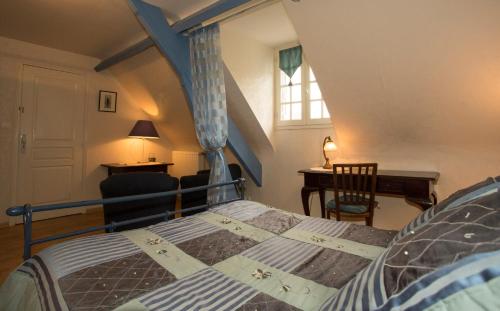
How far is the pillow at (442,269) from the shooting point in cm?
41

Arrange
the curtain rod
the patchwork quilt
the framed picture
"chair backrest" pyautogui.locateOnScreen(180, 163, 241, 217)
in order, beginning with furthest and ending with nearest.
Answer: the framed picture < "chair backrest" pyautogui.locateOnScreen(180, 163, 241, 217) < the curtain rod < the patchwork quilt

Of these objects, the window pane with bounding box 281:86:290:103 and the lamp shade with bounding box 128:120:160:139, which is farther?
the lamp shade with bounding box 128:120:160:139

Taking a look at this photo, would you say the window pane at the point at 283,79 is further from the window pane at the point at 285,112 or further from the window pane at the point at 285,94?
the window pane at the point at 285,112

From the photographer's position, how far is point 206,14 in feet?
7.51

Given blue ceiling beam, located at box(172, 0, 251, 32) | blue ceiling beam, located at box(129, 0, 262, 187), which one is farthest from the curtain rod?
blue ceiling beam, located at box(129, 0, 262, 187)

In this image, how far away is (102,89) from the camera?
4082 millimetres

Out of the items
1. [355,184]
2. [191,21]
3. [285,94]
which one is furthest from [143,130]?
[355,184]

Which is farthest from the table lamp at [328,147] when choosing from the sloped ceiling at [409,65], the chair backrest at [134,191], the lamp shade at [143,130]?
the lamp shade at [143,130]

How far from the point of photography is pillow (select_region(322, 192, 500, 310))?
407mm

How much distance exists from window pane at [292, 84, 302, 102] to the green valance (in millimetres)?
180

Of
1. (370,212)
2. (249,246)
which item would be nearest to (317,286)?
(249,246)

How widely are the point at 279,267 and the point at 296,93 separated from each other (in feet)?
8.85

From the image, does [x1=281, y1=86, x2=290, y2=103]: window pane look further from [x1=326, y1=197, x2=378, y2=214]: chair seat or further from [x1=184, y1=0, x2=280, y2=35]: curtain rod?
[x1=326, y1=197, x2=378, y2=214]: chair seat

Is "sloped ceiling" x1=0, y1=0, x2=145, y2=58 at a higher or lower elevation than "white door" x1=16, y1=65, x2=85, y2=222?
higher
